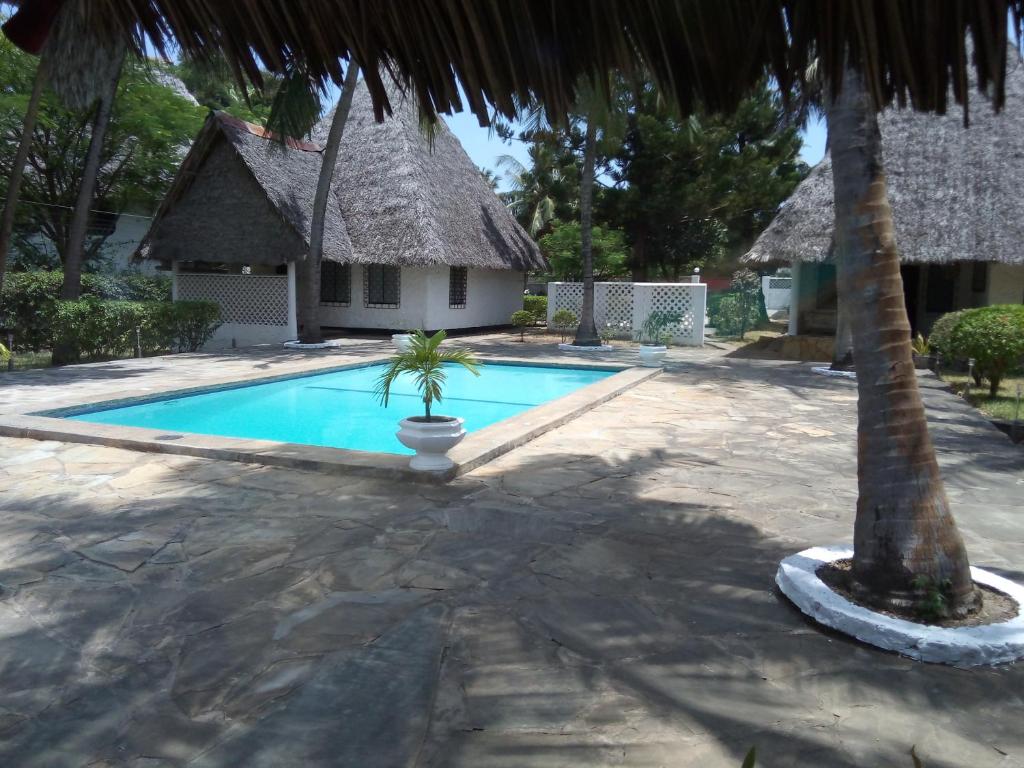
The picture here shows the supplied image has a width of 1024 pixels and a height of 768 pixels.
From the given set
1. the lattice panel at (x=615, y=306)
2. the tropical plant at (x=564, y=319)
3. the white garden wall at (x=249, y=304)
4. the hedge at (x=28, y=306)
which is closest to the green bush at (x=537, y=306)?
the tropical plant at (x=564, y=319)

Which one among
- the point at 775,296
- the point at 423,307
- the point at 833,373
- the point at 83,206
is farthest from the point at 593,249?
the point at 775,296

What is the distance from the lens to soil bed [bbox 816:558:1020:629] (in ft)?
10.1

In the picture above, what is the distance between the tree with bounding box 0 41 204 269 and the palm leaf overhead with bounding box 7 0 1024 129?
1561 cm

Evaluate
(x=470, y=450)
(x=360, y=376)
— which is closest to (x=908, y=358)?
(x=470, y=450)

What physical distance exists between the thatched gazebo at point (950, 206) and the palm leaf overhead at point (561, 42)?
12.7 metres

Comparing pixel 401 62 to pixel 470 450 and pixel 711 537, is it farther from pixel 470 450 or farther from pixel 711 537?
pixel 470 450

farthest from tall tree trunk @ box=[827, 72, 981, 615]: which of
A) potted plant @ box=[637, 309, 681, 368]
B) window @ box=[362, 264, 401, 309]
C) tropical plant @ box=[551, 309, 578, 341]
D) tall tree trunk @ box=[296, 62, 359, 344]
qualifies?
window @ box=[362, 264, 401, 309]

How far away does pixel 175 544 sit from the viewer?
409 cm

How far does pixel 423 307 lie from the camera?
19453 millimetres

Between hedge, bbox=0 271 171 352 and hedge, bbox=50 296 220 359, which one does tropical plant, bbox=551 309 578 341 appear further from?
hedge, bbox=0 271 171 352

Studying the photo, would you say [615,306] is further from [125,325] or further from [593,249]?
[125,325]

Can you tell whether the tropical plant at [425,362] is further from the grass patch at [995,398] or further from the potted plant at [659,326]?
the potted plant at [659,326]

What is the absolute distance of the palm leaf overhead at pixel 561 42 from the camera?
2629 millimetres

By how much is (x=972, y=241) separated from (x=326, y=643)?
1449 centimetres
